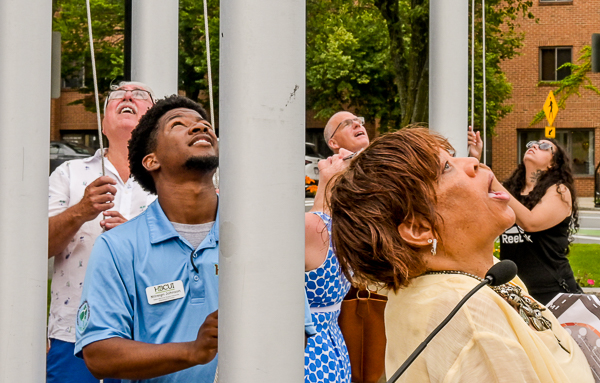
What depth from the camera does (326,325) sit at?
2750mm

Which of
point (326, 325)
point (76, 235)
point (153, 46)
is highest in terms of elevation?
point (153, 46)

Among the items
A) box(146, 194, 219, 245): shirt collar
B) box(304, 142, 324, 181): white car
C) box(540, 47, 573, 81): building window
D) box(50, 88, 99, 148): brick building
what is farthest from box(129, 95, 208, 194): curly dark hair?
box(50, 88, 99, 148): brick building

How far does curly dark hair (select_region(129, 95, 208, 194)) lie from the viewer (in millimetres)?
2510

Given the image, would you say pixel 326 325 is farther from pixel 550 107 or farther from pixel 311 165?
pixel 311 165

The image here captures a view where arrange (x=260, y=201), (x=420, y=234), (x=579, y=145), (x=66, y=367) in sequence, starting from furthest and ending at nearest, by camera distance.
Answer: (x=579, y=145) → (x=66, y=367) → (x=420, y=234) → (x=260, y=201)

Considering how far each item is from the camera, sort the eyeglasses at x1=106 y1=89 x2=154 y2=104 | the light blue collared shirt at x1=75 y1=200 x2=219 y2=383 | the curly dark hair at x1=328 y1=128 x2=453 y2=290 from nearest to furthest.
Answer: the curly dark hair at x1=328 y1=128 x2=453 y2=290
the light blue collared shirt at x1=75 y1=200 x2=219 y2=383
the eyeglasses at x1=106 y1=89 x2=154 y2=104

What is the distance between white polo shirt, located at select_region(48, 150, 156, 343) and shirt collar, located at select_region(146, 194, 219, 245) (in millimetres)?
880

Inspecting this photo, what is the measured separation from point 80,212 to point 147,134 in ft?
1.63

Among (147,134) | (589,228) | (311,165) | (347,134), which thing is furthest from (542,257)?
(311,165)

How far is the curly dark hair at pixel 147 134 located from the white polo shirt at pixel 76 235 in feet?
1.67

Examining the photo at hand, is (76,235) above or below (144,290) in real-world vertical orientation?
above

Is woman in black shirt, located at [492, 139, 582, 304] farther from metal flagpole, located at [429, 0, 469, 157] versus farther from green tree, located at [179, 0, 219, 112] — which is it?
green tree, located at [179, 0, 219, 112]

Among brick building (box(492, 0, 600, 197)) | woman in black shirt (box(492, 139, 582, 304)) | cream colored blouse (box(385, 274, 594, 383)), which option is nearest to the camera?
cream colored blouse (box(385, 274, 594, 383))

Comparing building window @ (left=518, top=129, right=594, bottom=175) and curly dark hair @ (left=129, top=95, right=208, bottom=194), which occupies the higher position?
building window @ (left=518, top=129, right=594, bottom=175)
